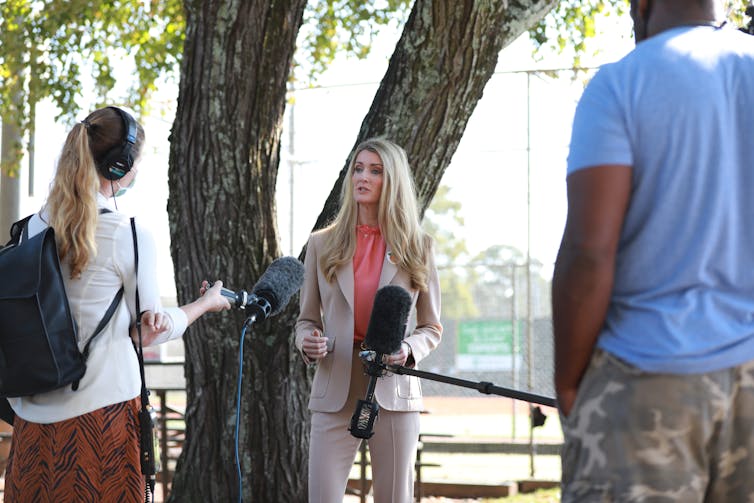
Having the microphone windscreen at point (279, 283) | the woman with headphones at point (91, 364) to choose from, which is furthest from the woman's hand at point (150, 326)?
the microphone windscreen at point (279, 283)

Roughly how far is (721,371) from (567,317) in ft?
1.11

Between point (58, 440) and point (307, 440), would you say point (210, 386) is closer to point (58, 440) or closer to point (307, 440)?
point (307, 440)

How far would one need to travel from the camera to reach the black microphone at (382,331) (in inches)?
163

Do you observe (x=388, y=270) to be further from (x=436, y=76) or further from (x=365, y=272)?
(x=436, y=76)

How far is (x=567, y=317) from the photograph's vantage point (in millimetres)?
2312

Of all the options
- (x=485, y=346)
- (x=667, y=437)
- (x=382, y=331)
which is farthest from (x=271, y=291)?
(x=485, y=346)

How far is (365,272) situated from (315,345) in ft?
1.56

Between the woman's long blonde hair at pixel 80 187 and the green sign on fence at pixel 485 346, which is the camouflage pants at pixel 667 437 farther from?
the green sign on fence at pixel 485 346

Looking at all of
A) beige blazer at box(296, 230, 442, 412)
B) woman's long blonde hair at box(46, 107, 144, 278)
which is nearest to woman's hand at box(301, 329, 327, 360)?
beige blazer at box(296, 230, 442, 412)

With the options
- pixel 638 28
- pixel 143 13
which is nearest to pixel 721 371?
pixel 638 28

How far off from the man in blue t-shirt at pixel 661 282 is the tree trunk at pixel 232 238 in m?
4.60

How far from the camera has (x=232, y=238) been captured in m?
6.83

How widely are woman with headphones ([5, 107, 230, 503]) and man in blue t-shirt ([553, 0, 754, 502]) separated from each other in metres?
1.86

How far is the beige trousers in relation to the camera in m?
4.73
